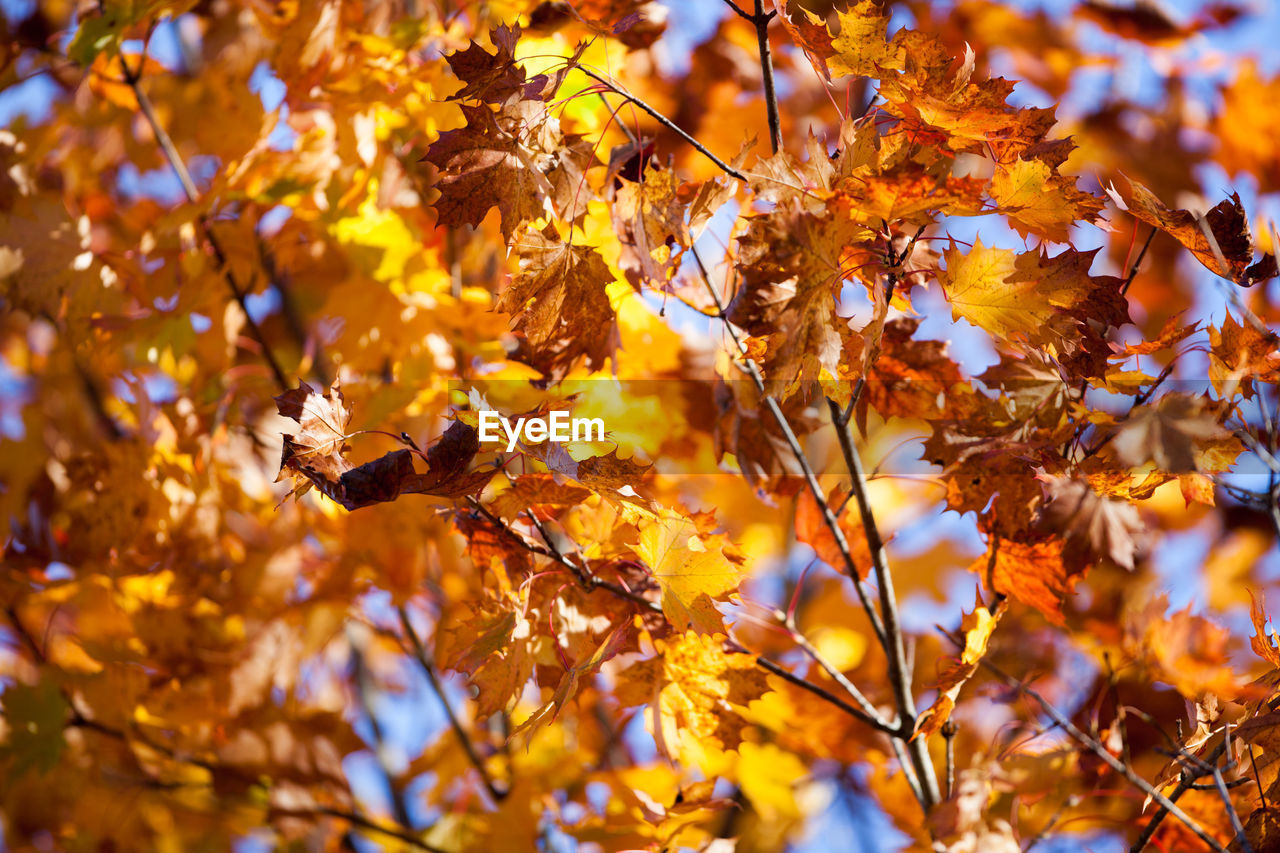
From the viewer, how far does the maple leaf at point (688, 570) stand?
107 centimetres

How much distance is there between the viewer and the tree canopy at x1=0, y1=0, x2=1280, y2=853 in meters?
1.06

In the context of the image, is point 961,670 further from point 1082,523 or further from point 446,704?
point 446,704

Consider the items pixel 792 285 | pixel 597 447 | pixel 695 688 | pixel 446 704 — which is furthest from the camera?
pixel 446 704

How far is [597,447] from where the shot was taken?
1.62m

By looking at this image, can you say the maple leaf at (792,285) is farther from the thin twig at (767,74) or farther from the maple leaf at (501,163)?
the maple leaf at (501,163)

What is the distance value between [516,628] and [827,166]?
72cm

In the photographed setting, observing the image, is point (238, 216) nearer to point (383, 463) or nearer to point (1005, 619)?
point (383, 463)

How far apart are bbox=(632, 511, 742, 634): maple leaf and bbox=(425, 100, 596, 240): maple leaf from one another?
441 mm

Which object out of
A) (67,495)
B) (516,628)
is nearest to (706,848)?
(516,628)

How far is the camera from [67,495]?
2.06 m

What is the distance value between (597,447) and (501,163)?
2.04 ft

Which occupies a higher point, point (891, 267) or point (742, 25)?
point (742, 25)

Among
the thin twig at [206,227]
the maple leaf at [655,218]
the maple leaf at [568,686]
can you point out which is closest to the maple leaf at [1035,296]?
the maple leaf at [655,218]

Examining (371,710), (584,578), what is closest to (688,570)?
(584,578)
